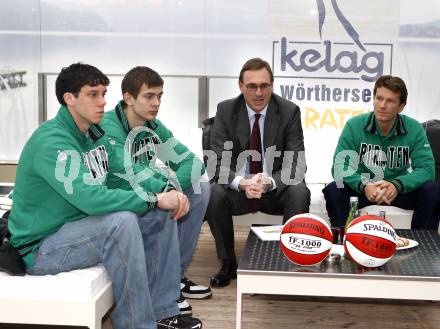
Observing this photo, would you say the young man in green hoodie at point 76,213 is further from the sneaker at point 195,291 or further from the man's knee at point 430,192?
the man's knee at point 430,192

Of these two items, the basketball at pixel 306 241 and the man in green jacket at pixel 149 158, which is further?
the man in green jacket at pixel 149 158

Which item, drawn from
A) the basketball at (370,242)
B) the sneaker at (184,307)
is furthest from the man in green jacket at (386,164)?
the basketball at (370,242)

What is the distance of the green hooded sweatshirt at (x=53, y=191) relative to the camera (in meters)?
2.50

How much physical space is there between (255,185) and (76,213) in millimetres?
1261

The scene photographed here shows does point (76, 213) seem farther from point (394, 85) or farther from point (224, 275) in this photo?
point (394, 85)

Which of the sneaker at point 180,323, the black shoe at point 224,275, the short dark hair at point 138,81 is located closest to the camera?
Result: the sneaker at point 180,323

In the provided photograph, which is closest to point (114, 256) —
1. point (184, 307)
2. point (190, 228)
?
point (184, 307)

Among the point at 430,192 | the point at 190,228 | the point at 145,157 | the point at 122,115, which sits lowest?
the point at 190,228

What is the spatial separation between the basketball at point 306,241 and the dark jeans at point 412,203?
132cm

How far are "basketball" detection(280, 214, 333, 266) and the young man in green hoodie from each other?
0.55m

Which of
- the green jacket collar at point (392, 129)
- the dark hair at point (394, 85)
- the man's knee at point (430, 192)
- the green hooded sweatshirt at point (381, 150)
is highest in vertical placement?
the dark hair at point (394, 85)

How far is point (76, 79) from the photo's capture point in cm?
270

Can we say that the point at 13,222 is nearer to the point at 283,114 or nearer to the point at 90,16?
the point at 283,114

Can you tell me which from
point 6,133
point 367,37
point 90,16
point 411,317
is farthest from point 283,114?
point 6,133
